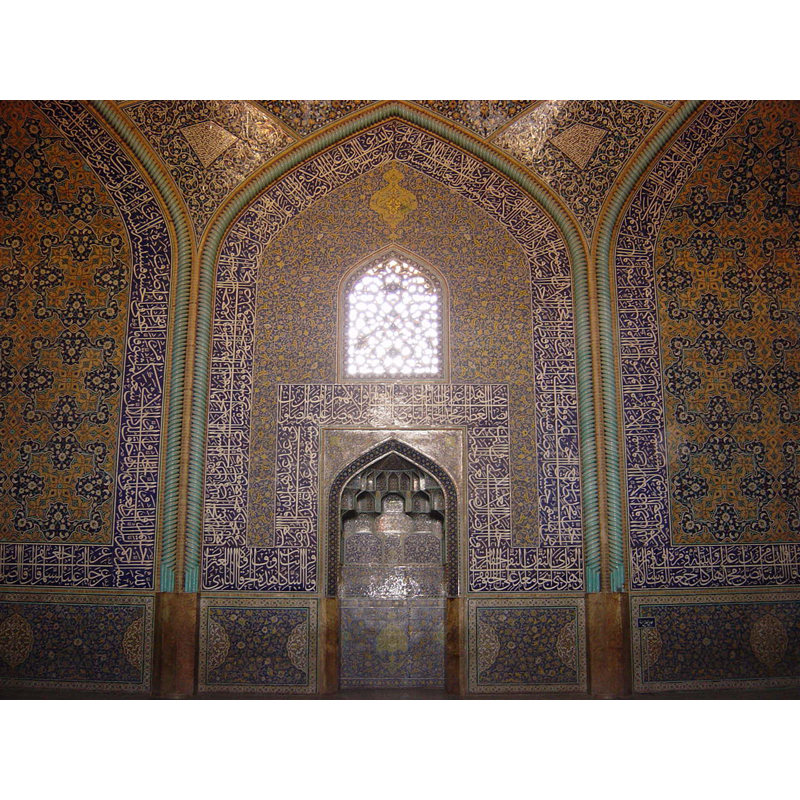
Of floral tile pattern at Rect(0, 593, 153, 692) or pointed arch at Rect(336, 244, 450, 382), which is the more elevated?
pointed arch at Rect(336, 244, 450, 382)

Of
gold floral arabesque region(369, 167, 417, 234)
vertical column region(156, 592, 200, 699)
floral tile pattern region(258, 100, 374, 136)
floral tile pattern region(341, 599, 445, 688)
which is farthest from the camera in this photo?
gold floral arabesque region(369, 167, 417, 234)

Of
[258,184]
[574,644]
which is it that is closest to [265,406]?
[258,184]

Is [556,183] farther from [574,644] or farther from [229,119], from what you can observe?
[574,644]

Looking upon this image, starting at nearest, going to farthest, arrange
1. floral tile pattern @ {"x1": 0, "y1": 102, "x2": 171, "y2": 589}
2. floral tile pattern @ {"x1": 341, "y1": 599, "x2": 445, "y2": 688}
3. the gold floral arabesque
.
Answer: floral tile pattern @ {"x1": 0, "y1": 102, "x2": 171, "y2": 589}, floral tile pattern @ {"x1": 341, "y1": 599, "x2": 445, "y2": 688}, the gold floral arabesque

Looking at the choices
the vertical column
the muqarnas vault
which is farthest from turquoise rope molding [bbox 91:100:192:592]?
the vertical column

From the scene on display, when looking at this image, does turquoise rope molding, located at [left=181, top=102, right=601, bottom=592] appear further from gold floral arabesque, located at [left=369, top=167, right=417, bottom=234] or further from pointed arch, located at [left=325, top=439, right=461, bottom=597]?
→ pointed arch, located at [left=325, top=439, right=461, bottom=597]

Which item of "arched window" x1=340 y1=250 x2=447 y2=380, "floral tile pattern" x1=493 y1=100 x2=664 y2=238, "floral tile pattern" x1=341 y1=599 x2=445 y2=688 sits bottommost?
"floral tile pattern" x1=341 y1=599 x2=445 y2=688

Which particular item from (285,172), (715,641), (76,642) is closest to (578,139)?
(285,172)

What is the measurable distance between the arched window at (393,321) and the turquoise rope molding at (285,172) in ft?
4.42

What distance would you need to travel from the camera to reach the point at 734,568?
7.64 m

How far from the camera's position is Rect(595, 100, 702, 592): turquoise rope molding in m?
7.70

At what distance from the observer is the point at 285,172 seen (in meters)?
8.48

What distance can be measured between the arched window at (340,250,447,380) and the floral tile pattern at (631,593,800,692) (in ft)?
10.3

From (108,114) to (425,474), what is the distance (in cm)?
482
